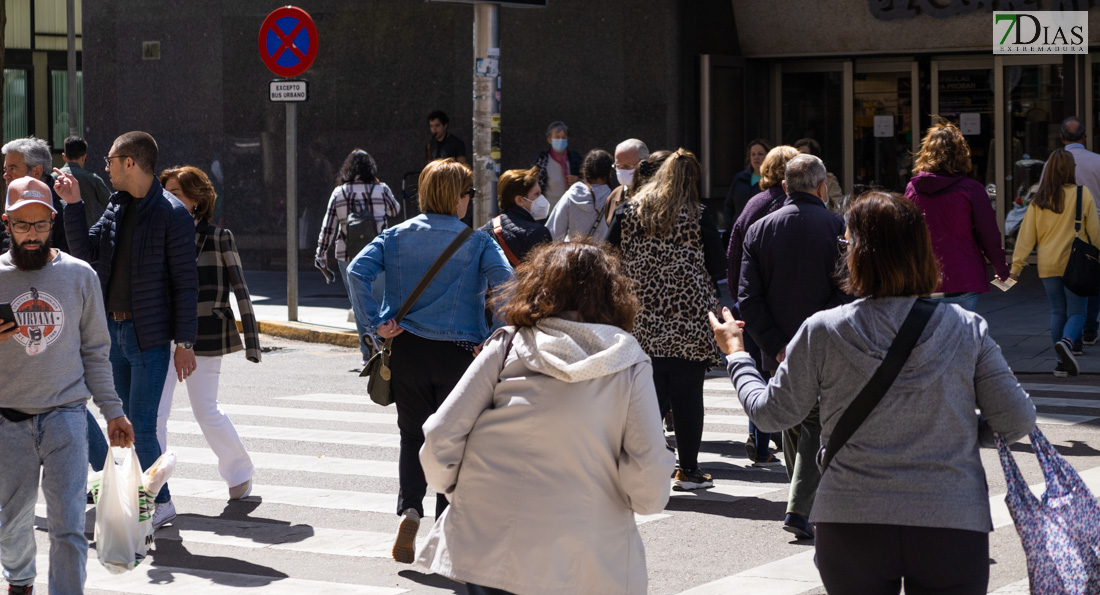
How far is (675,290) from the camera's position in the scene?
7.31m

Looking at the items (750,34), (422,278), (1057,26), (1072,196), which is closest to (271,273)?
(750,34)

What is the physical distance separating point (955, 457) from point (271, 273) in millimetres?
17456

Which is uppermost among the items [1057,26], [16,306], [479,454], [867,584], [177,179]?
[1057,26]

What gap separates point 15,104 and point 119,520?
29947 millimetres

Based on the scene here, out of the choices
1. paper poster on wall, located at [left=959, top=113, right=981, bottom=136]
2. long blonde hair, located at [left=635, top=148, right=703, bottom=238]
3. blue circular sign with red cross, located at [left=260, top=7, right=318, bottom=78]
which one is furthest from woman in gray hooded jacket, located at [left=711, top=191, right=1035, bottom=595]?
paper poster on wall, located at [left=959, top=113, right=981, bottom=136]

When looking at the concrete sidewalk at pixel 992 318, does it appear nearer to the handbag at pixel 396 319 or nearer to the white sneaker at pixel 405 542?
the handbag at pixel 396 319

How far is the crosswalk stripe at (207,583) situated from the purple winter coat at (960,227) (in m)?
4.01

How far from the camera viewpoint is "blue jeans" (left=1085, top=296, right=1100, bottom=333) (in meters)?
12.3

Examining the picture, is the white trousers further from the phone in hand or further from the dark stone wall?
the dark stone wall

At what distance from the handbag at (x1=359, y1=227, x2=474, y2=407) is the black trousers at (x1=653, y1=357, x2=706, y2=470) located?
5.84 feet

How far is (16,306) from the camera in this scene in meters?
4.83

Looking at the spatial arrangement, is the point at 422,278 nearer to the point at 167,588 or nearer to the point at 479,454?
the point at 167,588

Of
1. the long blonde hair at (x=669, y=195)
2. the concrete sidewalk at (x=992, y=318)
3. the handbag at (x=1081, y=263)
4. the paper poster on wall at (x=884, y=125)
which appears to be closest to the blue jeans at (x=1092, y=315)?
the concrete sidewalk at (x=992, y=318)

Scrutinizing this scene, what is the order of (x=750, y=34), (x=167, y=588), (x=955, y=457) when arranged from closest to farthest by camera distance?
(x=955, y=457), (x=167, y=588), (x=750, y=34)
